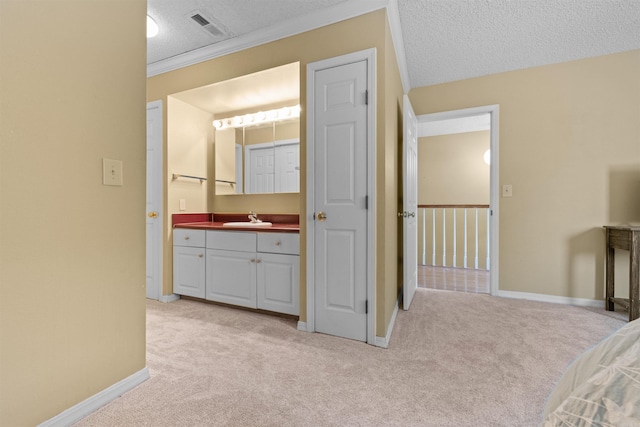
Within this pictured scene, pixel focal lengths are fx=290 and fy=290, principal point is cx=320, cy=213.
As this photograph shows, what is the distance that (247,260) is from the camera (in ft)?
8.27

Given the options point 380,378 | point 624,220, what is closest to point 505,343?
point 380,378

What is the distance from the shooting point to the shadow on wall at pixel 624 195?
260 centimetres

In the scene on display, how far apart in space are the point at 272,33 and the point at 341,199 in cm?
144

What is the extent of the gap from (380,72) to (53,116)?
5.72ft

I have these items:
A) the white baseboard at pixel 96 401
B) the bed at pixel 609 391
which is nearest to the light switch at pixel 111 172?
the white baseboard at pixel 96 401

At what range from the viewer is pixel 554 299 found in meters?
2.84

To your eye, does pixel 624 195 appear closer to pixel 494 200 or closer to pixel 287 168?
pixel 494 200

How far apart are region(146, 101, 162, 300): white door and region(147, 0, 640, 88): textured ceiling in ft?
1.88

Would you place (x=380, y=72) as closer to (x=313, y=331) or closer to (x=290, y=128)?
(x=290, y=128)

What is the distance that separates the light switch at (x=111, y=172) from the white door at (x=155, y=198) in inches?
63.0

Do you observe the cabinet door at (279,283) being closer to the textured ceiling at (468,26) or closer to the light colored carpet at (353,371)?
the light colored carpet at (353,371)

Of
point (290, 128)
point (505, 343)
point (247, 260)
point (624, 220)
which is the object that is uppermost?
point (290, 128)

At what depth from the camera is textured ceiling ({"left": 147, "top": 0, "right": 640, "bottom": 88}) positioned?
2055 millimetres

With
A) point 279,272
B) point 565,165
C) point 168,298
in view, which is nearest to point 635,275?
point 565,165
